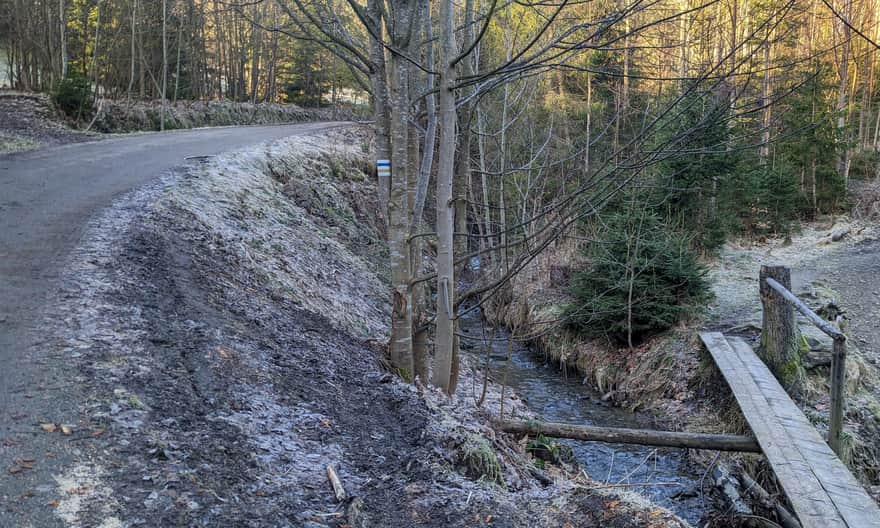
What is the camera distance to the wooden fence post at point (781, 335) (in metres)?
7.82

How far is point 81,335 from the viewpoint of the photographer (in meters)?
5.05

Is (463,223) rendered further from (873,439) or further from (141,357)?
(873,439)

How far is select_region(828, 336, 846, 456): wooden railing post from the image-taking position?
5.33 meters

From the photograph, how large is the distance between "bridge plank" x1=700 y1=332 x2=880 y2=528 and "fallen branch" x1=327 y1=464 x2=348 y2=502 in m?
3.14

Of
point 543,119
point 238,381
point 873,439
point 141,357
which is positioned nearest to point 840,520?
point 873,439

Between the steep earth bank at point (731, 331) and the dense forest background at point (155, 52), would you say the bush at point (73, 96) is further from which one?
the steep earth bank at point (731, 331)

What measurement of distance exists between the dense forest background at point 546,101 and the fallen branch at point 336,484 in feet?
6.30

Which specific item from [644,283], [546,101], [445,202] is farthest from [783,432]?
[546,101]

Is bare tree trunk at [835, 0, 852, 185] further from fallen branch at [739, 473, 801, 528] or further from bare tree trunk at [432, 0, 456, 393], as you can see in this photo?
bare tree trunk at [432, 0, 456, 393]

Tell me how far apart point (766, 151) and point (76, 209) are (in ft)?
62.0

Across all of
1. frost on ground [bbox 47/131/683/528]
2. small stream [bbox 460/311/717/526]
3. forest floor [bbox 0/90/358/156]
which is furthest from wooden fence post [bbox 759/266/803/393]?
forest floor [bbox 0/90/358/156]

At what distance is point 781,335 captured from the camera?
798 centimetres

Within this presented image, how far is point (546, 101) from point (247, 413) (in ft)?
54.0

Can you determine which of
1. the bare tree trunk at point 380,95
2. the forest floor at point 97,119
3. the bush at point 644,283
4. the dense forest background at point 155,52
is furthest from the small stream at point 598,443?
the forest floor at point 97,119
